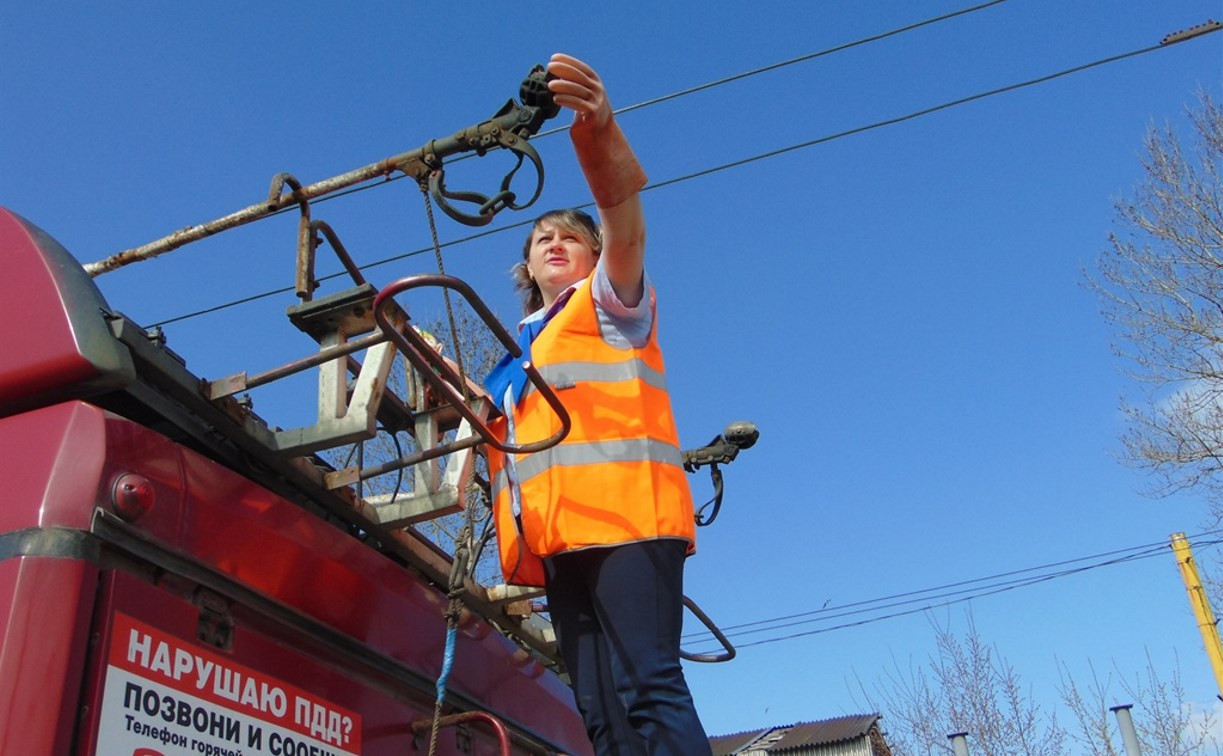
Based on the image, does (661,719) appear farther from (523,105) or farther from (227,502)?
(523,105)

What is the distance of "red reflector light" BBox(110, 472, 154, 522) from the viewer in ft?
6.39

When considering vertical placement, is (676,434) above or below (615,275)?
below

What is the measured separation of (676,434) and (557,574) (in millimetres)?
427

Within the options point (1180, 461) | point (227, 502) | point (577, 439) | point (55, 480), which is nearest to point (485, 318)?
point (577, 439)

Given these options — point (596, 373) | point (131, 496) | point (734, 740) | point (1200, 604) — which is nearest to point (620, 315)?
point (596, 373)

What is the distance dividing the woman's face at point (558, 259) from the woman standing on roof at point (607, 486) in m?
0.11

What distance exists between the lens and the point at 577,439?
8.57 feet

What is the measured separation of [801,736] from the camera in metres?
24.6

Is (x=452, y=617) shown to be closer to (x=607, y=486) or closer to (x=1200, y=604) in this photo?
(x=607, y=486)

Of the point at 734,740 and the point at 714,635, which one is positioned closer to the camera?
the point at 714,635

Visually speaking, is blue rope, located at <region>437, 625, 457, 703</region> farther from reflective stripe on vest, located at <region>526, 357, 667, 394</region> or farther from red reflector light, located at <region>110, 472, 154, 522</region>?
red reflector light, located at <region>110, 472, 154, 522</region>

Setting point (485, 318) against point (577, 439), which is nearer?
point (485, 318)

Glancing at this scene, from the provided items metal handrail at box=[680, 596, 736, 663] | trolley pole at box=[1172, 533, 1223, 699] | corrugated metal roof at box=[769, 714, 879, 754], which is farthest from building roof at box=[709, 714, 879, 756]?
metal handrail at box=[680, 596, 736, 663]

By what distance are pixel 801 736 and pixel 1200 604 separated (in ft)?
39.4
